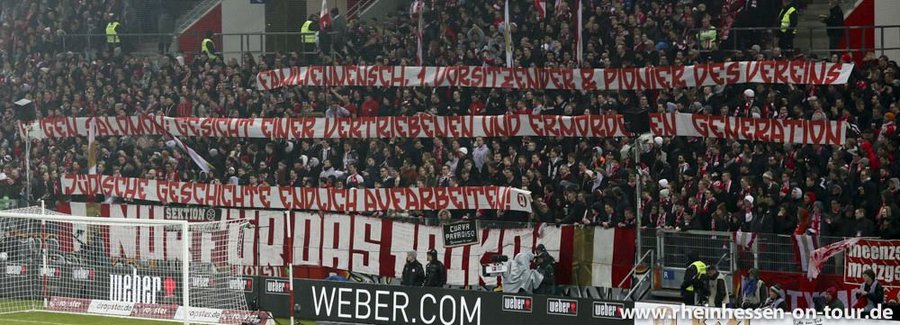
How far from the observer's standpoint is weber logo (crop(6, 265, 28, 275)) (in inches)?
1219

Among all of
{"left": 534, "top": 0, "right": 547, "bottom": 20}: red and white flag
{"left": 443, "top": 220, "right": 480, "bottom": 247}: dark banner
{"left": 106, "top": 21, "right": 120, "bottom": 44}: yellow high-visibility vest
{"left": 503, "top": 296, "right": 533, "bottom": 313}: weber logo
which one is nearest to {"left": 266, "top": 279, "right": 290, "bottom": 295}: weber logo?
{"left": 443, "top": 220, "right": 480, "bottom": 247}: dark banner

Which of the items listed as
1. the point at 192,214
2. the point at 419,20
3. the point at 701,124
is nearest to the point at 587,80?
the point at 701,124

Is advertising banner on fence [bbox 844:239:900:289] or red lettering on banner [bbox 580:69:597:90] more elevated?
red lettering on banner [bbox 580:69:597:90]

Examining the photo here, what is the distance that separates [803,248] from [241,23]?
945 inches

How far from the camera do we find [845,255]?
24.2 metres

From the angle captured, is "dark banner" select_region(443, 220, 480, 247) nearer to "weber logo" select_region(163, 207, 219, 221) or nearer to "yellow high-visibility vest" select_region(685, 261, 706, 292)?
"yellow high-visibility vest" select_region(685, 261, 706, 292)

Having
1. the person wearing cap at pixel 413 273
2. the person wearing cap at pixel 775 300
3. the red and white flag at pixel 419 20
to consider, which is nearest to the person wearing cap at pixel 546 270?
the person wearing cap at pixel 413 273

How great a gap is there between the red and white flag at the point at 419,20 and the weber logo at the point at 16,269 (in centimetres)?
938

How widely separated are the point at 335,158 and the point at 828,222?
11.1m

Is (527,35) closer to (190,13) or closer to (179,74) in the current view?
(179,74)

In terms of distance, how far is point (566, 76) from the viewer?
104ft

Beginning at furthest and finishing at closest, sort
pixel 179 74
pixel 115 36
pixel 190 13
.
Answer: pixel 190 13 → pixel 115 36 → pixel 179 74

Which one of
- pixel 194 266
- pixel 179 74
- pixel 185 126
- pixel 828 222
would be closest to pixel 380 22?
pixel 179 74

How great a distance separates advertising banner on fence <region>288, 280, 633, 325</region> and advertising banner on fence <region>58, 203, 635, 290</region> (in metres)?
0.98
